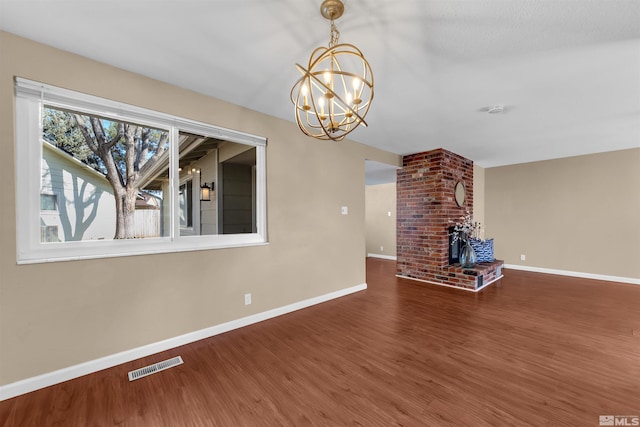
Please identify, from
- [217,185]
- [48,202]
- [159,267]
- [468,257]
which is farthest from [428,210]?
[48,202]

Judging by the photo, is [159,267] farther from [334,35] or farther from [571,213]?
[571,213]

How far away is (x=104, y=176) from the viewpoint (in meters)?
2.22

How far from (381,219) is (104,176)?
6645 millimetres

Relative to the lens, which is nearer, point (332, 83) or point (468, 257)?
point (332, 83)

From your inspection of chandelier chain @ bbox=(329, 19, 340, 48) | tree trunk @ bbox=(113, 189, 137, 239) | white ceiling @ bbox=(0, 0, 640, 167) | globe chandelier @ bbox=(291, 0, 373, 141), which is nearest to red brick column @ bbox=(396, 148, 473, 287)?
white ceiling @ bbox=(0, 0, 640, 167)

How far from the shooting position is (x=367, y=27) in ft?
5.51

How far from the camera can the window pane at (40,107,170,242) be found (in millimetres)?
2016

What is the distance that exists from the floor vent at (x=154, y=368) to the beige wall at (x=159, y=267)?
0.24 metres

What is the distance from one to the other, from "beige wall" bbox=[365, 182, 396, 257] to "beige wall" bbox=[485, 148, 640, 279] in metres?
2.29

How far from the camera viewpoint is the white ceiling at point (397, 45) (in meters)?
1.55

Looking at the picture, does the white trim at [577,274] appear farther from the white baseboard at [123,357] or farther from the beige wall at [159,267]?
the white baseboard at [123,357]

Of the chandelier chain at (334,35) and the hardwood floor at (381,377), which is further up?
the chandelier chain at (334,35)

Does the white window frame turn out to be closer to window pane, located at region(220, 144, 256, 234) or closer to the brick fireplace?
window pane, located at region(220, 144, 256, 234)

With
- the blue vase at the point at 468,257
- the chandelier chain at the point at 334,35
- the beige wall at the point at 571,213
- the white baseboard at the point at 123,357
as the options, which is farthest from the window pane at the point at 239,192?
the beige wall at the point at 571,213
